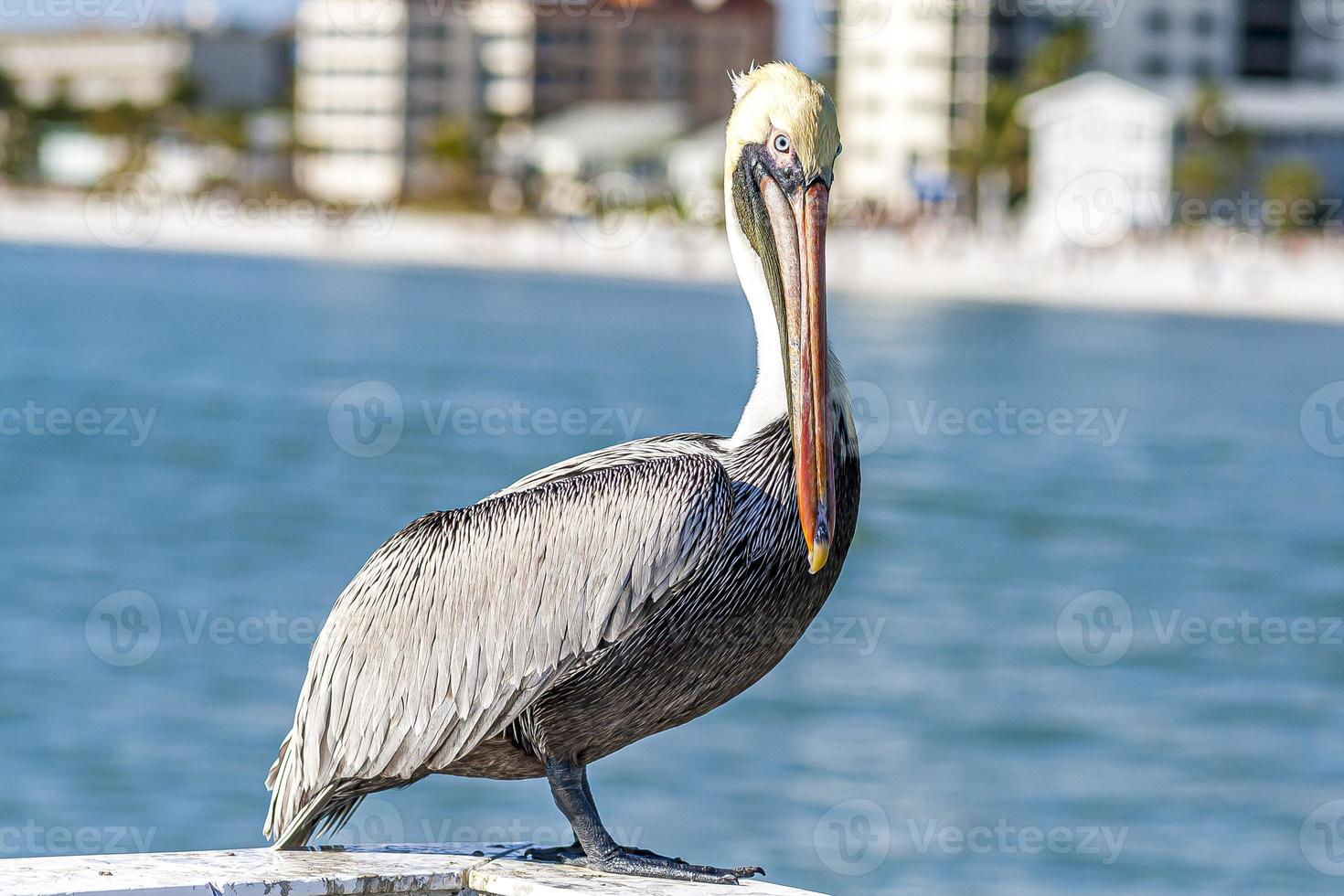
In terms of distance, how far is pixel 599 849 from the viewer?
3.18m

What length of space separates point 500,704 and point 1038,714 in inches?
399

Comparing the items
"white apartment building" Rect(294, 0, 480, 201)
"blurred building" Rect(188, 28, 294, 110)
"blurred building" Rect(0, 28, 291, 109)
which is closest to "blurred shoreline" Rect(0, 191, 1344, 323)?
"white apartment building" Rect(294, 0, 480, 201)

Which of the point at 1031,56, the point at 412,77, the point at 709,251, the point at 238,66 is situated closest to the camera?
the point at 709,251

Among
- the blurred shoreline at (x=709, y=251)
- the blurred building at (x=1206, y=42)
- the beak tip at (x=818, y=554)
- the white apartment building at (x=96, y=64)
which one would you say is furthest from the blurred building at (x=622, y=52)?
the beak tip at (x=818, y=554)

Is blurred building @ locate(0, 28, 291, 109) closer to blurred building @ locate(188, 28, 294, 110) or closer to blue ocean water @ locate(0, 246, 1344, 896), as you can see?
blurred building @ locate(188, 28, 294, 110)

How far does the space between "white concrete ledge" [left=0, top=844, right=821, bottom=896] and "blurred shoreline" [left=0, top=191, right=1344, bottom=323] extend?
45078mm

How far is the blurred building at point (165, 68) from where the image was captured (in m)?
112

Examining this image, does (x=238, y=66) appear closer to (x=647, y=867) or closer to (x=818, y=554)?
(x=647, y=867)

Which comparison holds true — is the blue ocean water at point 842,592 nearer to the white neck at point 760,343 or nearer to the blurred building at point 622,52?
the white neck at point 760,343

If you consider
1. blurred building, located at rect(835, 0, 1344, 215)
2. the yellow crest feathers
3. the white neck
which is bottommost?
the white neck

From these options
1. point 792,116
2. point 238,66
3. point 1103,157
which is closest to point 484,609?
point 792,116

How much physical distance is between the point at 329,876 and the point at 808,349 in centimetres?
101

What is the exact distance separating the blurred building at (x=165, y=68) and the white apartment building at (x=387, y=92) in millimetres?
20255

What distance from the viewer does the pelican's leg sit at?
10.4 ft
